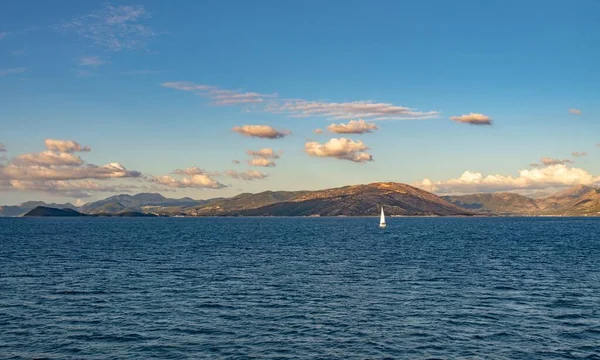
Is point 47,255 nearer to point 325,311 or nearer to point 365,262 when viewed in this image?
point 365,262

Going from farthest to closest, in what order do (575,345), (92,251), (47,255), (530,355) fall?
1. (92,251)
2. (47,255)
3. (575,345)
4. (530,355)

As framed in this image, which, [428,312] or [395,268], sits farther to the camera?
[395,268]

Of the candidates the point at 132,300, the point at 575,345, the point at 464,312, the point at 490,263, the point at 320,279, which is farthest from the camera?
the point at 490,263

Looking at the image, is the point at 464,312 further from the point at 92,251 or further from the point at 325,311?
the point at 92,251

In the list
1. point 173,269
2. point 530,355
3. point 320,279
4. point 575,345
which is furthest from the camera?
point 173,269

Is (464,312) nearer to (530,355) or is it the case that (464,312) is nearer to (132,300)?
(530,355)

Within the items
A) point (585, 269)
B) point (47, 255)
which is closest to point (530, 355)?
point (585, 269)

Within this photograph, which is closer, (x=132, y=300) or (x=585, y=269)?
(x=132, y=300)

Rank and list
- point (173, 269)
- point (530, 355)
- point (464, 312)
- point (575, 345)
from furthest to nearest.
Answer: point (173, 269)
point (464, 312)
point (575, 345)
point (530, 355)

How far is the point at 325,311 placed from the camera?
67.5 meters

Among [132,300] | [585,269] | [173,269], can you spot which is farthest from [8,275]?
[585,269]

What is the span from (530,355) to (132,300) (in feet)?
172

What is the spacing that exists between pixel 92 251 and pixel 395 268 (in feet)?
303

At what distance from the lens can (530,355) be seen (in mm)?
49188
